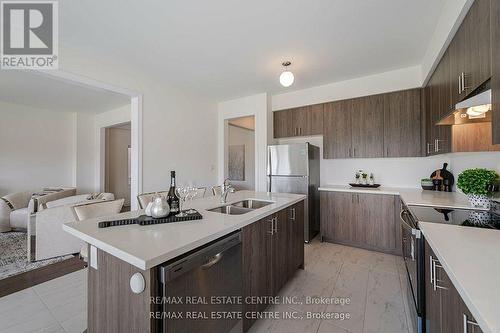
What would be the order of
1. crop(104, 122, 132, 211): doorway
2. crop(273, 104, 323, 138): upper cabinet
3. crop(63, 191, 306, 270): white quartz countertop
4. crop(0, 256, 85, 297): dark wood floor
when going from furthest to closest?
crop(104, 122, 132, 211): doorway, crop(273, 104, 323, 138): upper cabinet, crop(0, 256, 85, 297): dark wood floor, crop(63, 191, 306, 270): white quartz countertop

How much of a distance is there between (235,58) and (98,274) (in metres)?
2.56

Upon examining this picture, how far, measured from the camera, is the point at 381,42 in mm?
2320

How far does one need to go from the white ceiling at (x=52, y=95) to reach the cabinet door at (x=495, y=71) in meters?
3.54

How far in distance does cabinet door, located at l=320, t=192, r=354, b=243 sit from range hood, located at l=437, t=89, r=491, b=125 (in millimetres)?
1472

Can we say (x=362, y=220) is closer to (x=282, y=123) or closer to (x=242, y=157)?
(x=282, y=123)

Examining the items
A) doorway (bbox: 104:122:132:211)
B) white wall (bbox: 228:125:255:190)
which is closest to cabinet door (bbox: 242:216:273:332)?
white wall (bbox: 228:125:255:190)

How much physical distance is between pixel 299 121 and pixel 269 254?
2636 millimetres

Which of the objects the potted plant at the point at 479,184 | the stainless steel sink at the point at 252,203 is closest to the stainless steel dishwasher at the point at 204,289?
the stainless steel sink at the point at 252,203

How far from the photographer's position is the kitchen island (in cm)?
90

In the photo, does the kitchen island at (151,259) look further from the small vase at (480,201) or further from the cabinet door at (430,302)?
the small vase at (480,201)

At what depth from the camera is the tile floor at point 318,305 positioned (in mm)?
1610

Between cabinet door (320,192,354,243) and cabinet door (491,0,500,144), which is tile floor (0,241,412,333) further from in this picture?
cabinet door (491,0,500,144)

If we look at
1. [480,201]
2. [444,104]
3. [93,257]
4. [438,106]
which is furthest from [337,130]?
[93,257]

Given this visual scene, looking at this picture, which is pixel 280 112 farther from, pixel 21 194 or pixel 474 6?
pixel 21 194
